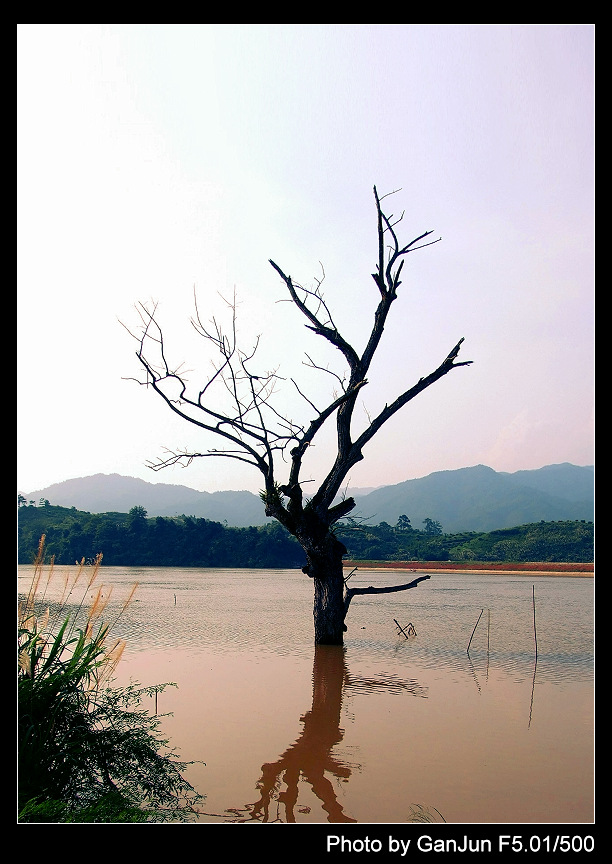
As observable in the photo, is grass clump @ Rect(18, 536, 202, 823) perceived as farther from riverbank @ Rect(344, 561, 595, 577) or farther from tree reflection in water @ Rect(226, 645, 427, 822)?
riverbank @ Rect(344, 561, 595, 577)

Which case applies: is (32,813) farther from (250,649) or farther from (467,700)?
(250,649)

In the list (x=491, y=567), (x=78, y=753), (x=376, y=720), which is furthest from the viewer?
(x=491, y=567)

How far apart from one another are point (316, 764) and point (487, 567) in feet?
167

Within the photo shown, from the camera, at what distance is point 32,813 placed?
11.7ft

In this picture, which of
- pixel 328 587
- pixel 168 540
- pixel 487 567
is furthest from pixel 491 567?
pixel 328 587

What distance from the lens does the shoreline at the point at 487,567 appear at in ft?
161

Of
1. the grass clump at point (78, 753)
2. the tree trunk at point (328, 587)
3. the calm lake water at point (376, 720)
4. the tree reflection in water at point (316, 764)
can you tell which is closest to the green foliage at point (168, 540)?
the calm lake water at point (376, 720)

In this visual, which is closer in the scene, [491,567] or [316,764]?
[316,764]

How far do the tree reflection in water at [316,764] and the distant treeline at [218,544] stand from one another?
5099 cm

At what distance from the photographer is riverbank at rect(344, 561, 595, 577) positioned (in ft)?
162

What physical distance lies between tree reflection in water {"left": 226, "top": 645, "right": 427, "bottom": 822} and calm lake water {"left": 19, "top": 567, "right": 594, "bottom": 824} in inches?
0.6

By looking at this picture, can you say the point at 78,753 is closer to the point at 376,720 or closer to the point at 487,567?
the point at 376,720

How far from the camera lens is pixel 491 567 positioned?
54094 millimetres
